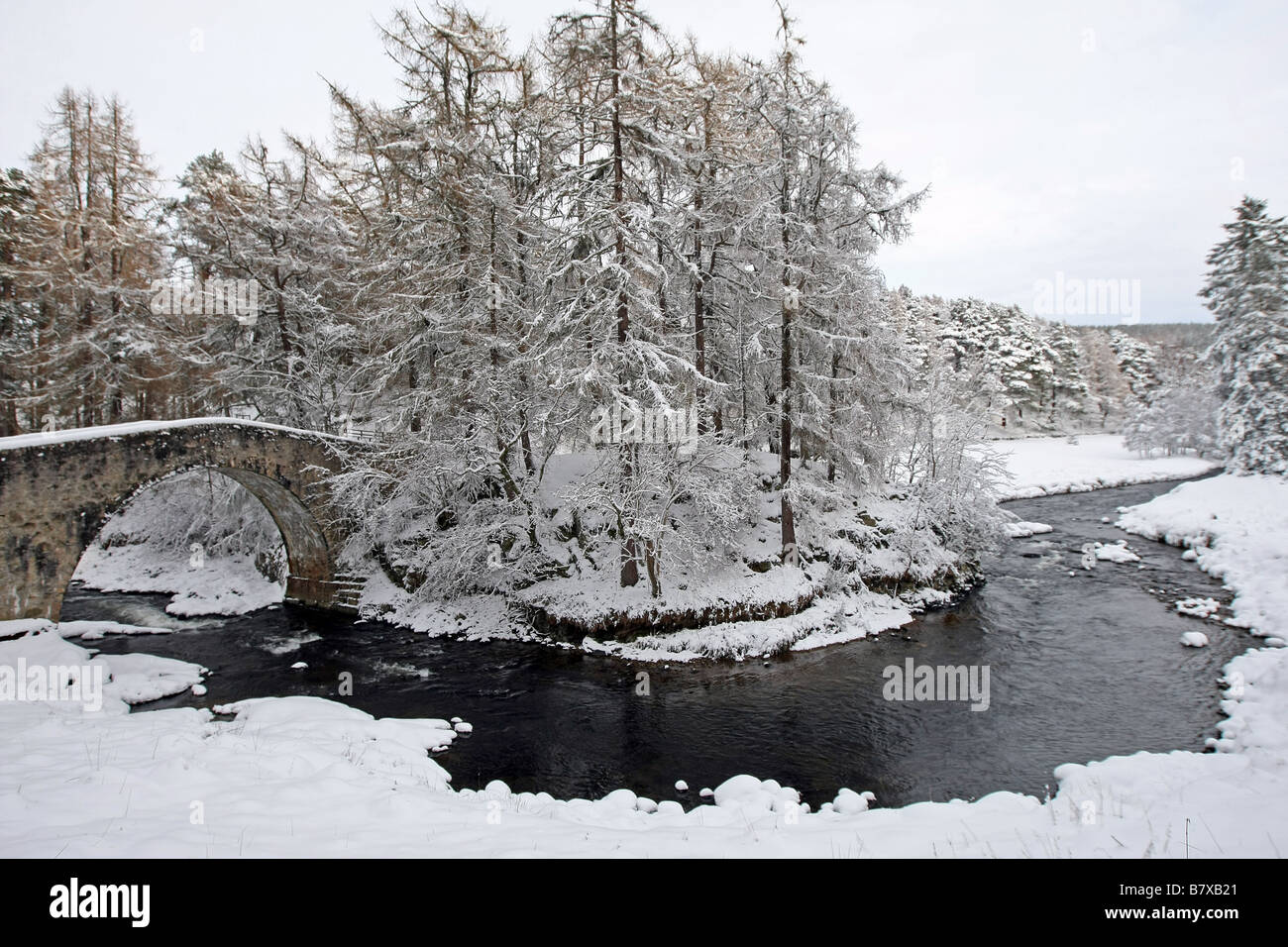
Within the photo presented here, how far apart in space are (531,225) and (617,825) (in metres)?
16.1

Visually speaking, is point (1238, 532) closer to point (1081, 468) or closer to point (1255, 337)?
point (1255, 337)

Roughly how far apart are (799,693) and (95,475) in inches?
676

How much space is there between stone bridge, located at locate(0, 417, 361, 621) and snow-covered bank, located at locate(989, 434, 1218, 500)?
32908mm

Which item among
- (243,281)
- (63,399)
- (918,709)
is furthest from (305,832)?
(63,399)

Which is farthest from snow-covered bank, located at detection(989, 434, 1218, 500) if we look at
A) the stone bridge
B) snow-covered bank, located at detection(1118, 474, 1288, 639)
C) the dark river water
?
the stone bridge

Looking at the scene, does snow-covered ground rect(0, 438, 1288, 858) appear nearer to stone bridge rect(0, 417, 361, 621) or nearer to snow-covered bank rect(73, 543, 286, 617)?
stone bridge rect(0, 417, 361, 621)

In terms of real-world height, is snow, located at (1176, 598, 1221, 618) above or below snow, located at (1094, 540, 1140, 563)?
below

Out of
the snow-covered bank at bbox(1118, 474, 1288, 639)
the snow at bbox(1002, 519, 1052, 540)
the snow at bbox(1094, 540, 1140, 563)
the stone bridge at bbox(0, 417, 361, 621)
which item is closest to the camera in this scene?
Result: the stone bridge at bbox(0, 417, 361, 621)

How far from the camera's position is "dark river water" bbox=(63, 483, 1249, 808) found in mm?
9633

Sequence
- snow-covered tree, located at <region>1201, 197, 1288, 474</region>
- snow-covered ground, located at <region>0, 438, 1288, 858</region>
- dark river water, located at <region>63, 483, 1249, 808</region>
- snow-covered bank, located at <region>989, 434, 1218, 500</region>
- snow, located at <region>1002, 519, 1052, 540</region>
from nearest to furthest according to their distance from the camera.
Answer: snow-covered ground, located at <region>0, 438, 1288, 858</region> → dark river water, located at <region>63, 483, 1249, 808</region> → snow, located at <region>1002, 519, 1052, 540</region> → snow-covered tree, located at <region>1201, 197, 1288, 474</region> → snow-covered bank, located at <region>989, 434, 1218, 500</region>

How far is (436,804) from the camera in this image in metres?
6.77

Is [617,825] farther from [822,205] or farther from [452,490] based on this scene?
[822,205]

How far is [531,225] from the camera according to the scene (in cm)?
1747
